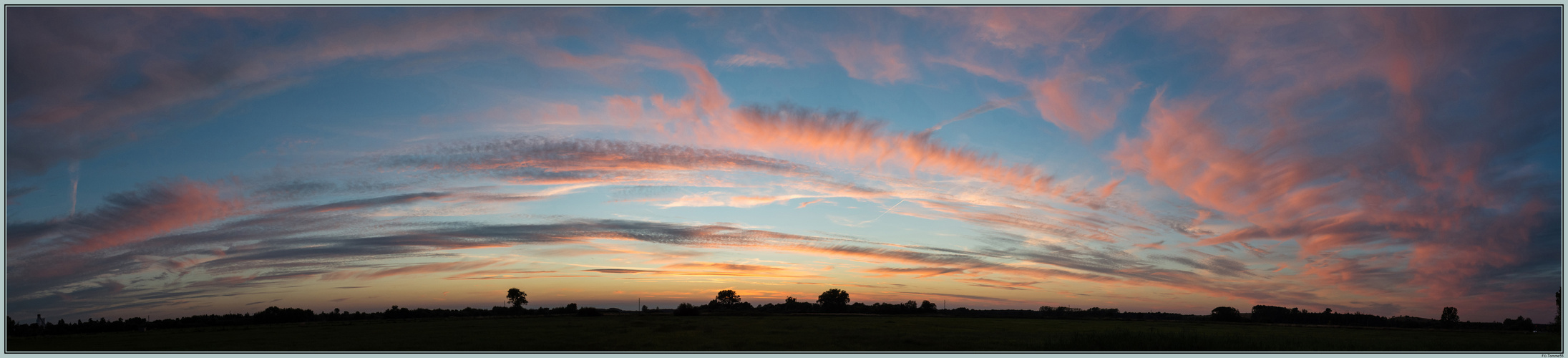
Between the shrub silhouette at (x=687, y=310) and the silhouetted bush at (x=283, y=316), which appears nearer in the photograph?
the silhouetted bush at (x=283, y=316)

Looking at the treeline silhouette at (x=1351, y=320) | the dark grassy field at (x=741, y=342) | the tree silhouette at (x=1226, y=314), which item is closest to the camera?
the dark grassy field at (x=741, y=342)

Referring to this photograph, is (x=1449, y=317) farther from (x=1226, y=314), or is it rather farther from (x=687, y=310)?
(x=687, y=310)

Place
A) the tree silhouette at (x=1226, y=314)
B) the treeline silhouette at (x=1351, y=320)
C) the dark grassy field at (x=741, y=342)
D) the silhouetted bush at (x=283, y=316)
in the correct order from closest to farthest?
the dark grassy field at (x=741, y=342)
the treeline silhouette at (x=1351, y=320)
the silhouetted bush at (x=283, y=316)
the tree silhouette at (x=1226, y=314)

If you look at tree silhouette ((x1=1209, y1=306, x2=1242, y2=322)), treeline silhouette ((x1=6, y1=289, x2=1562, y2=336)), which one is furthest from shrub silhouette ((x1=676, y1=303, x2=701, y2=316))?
tree silhouette ((x1=1209, y1=306, x2=1242, y2=322))

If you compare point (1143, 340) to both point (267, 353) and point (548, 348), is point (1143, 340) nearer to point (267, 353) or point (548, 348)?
point (548, 348)

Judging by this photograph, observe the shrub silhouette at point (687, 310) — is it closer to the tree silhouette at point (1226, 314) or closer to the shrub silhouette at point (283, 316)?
the shrub silhouette at point (283, 316)

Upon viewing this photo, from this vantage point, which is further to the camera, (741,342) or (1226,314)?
(1226,314)

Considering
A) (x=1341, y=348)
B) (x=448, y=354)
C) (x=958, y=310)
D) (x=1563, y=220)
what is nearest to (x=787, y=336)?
(x=448, y=354)

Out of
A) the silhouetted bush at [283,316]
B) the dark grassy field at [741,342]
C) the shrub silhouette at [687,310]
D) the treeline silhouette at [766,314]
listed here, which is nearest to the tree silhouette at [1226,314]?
the treeline silhouette at [766,314]

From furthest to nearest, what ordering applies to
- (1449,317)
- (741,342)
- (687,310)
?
(687,310), (1449,317), (741,342)

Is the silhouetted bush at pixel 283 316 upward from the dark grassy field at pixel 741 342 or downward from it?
downward

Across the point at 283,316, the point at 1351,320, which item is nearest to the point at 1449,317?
the point at 1351,320

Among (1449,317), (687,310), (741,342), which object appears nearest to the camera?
(741,342)

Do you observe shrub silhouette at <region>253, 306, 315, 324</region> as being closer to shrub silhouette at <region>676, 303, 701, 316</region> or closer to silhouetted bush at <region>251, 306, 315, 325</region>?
silhouetted bush at <region>251, 306, 315, 325</region>
